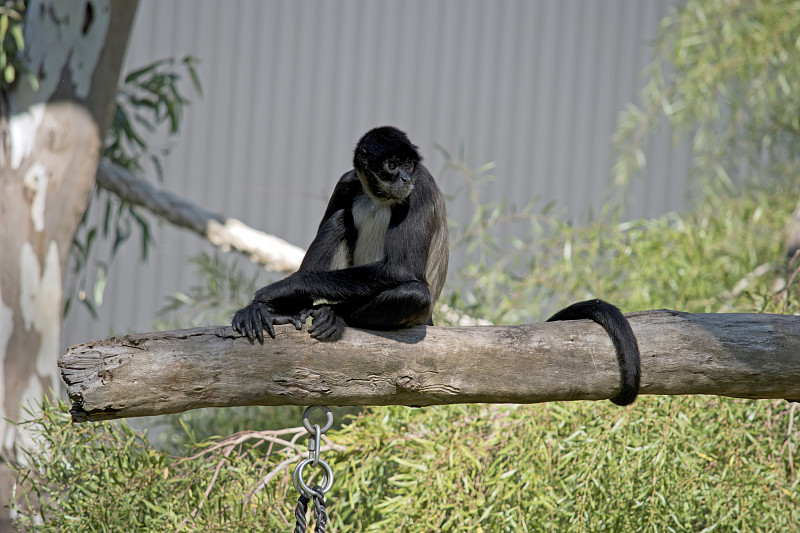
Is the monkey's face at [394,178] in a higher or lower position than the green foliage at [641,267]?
higher

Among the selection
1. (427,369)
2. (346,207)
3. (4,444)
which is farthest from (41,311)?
(427,369)

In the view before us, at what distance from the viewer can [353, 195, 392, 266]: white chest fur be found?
9.16 feet

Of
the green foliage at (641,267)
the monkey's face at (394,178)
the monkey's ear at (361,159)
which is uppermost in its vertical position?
the monkey's ear at (361,159)

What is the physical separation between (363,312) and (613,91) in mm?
4352

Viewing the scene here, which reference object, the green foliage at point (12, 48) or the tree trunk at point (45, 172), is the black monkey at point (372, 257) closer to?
the tree trunk at point (45, 172)

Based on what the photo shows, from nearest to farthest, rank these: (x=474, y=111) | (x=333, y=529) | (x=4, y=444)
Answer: (x=333, y=529) < (x=4, y=444) < (x=474, y=111)

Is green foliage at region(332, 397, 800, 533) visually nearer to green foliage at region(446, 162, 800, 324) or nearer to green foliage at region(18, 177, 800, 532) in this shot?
green foliage at region(18, 177, 800, 532)

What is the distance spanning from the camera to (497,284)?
4.18m

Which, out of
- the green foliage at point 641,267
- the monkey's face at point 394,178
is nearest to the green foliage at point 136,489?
the monkey's face at point 394,178

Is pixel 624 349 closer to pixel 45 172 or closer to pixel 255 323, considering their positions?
pixel 255 323

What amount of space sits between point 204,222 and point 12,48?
4.34 feet

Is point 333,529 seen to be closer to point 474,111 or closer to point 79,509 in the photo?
point 79,509

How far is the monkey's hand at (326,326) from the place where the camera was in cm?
197

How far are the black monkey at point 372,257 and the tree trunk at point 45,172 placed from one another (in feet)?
5.60
